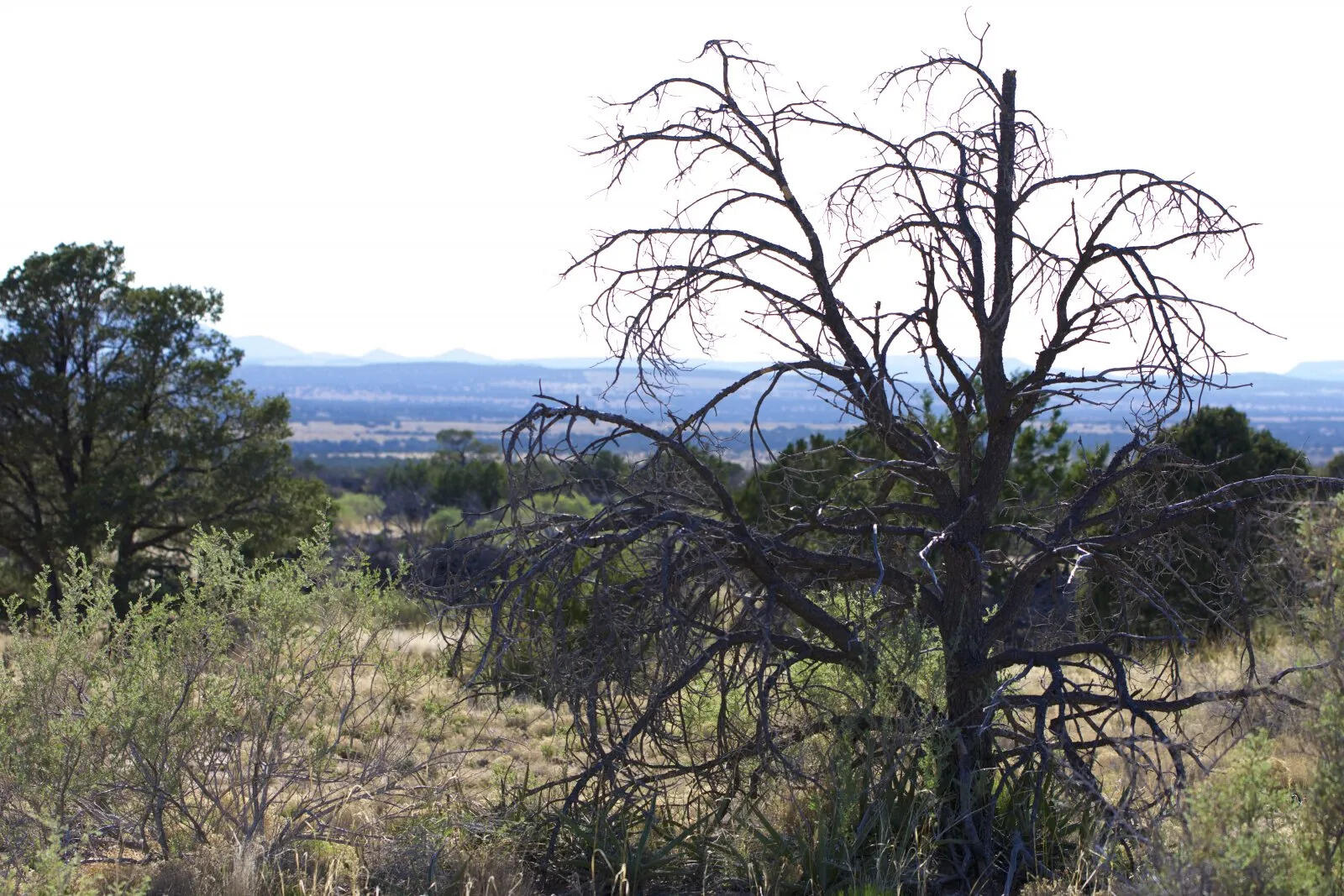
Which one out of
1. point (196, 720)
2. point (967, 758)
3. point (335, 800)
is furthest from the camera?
point (335, 800)

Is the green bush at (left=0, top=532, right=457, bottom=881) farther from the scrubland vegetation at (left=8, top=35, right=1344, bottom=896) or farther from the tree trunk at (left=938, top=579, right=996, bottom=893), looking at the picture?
the tree trunk at (left=938, top=579, right=996, bottom=893)

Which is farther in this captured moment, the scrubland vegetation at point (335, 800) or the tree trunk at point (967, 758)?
the tree trunk at point (967, 758)

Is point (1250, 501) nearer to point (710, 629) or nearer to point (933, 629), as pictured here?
point (933, 629)

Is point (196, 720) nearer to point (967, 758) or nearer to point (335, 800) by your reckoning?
point (335, 800)

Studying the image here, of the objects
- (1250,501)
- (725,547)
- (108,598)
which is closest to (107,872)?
(108,598)

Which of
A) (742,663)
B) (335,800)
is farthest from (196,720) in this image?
(742,663)

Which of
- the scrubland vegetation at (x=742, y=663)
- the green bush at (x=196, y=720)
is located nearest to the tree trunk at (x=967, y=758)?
the scrubland vegetation at (x=742, y=663)

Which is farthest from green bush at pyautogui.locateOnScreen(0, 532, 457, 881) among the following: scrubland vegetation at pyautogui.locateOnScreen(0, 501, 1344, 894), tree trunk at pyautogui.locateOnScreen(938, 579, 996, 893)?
tree trunk at pyautogui.locateOnScreen(938, 579, 996, 893)

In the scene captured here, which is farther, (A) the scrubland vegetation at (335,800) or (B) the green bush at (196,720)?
(B) the green bush at (196,720)

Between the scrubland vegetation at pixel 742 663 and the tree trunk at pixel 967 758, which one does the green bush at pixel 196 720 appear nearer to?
the scrubland vegetation at pixel 742 663

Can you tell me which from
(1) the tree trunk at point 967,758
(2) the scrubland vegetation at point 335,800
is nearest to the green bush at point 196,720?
(2) the scrubland vegetation at point 335,800

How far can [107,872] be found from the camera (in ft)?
15.0

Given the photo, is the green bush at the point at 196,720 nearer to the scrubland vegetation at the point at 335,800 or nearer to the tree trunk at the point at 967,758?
the scrubland vegetation at the point at 335,800

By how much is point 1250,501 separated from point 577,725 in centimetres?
321
